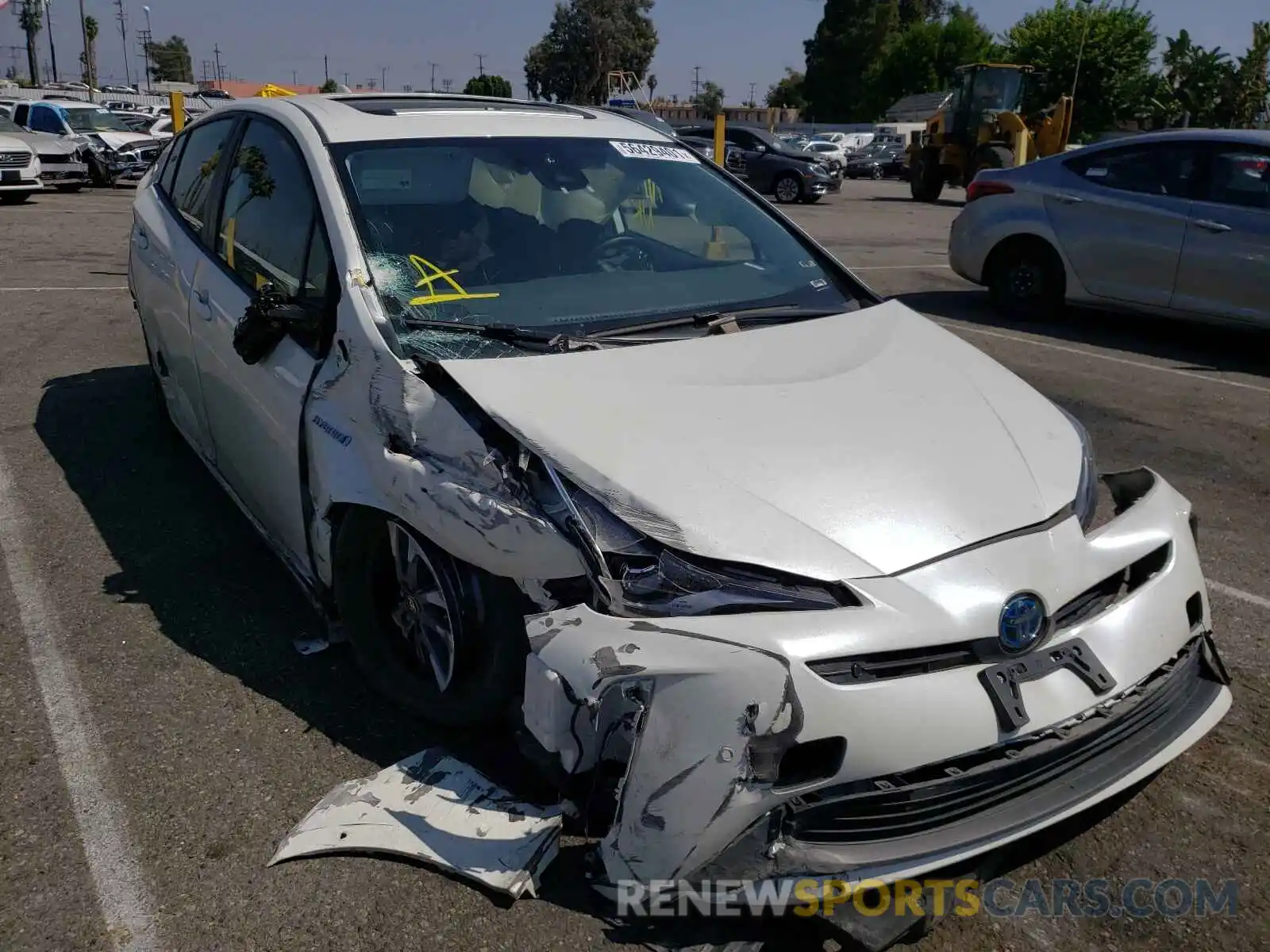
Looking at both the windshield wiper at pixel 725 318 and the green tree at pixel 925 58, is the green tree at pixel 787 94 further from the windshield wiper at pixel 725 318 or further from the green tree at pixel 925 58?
the windshield wiper at pixel 725 318

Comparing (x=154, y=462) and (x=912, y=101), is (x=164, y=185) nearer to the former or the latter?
(x=154, y=462)

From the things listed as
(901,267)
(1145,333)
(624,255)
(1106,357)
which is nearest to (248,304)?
(624,255)

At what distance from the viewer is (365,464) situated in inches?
115

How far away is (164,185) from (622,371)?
130 inches

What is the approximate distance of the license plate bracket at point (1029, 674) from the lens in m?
2.24

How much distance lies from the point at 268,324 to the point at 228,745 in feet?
4.14

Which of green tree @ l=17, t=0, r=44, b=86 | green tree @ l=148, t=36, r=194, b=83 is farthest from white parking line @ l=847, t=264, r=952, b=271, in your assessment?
green tree @ l=148, t=36, r=194, b=83

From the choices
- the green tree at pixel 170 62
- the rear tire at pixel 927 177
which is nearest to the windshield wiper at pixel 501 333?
the rear tire at pixel 927 177

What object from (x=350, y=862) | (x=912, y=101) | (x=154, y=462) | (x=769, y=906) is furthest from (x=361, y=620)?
(x=912, y=101)

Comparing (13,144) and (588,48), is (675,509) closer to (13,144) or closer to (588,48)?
(13,144)

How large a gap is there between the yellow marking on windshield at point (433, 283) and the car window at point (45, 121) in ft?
70.6

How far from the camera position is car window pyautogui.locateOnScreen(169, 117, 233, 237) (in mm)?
4469

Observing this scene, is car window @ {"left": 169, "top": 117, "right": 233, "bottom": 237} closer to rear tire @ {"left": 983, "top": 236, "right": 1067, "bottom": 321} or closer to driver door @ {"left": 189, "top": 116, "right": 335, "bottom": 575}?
driver door @ {"left": 189, "top": 116, "right": 335, "bottom": 575}

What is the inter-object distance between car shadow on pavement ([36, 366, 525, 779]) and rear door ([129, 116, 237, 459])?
1.13ft
